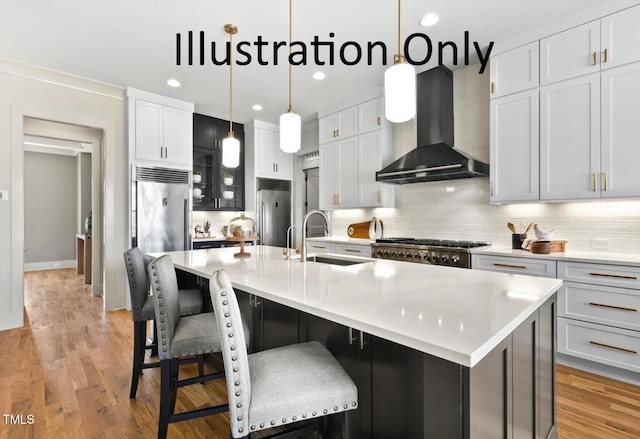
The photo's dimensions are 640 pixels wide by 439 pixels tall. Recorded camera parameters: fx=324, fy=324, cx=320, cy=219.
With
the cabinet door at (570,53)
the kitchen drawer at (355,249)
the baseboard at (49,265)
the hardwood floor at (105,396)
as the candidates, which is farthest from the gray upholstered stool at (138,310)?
the baseboard at (49,265)

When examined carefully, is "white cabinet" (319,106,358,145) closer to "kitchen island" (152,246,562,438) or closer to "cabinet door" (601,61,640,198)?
"cabinet door" (601,61,640,198)

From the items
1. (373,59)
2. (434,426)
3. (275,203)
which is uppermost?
(373,59)

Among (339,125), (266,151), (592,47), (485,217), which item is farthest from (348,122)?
(592,47)

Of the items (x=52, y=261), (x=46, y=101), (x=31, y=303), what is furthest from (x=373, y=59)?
(x=52, y=261)

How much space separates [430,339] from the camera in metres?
0.82

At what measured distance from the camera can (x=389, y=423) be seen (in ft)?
3.94

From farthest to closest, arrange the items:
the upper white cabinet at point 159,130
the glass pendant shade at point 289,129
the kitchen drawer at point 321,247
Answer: the kitchen drawer at point 321,247 < the upper white cabinet at point 159,130 < the glass pendant shade at point 289,129

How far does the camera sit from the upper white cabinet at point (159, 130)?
4.18 m

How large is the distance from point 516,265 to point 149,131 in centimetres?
451

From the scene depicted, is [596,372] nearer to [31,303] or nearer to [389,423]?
[389,423]

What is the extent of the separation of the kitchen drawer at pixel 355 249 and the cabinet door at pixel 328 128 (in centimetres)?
163

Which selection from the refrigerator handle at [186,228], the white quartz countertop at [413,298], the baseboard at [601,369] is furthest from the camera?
the refrigerator handle at [186,228]

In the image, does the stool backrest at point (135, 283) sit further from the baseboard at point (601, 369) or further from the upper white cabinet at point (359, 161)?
the baseboard at point (601, 369)

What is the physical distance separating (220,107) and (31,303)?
381cm
